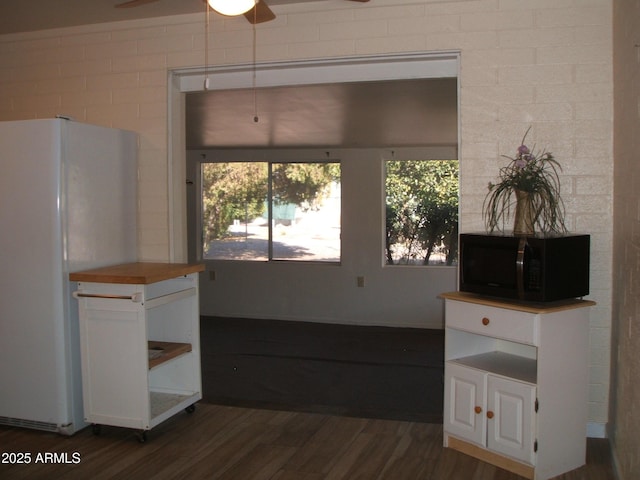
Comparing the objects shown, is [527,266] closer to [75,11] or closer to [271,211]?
[75,11]

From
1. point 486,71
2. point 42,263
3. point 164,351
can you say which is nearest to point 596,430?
point 486,71

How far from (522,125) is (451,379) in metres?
1.35

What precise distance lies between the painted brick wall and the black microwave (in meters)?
0.37

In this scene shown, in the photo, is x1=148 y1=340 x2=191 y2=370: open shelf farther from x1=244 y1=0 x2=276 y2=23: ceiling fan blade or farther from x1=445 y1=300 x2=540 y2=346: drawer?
x1=244 y1=0 x2=276 y2=23: ceiling fan blade

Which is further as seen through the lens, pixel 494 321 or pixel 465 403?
pixel 465 403

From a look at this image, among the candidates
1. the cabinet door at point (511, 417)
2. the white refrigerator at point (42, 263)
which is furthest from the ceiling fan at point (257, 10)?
the cabinet door at point (511, 417)

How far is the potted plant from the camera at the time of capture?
292 centimetres

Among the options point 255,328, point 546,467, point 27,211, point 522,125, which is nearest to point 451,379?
point 546,467

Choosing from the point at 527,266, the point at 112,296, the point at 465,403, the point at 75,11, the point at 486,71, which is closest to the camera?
the point at 527,266

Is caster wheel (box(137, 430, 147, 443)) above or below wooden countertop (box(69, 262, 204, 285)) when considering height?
below

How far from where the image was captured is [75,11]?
368cm

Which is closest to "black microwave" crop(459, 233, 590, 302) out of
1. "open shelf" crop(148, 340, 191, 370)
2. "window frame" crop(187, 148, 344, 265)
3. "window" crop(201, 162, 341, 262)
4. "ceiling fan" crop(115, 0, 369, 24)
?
"ceiling fan" crop(115, 0, 369, 24)

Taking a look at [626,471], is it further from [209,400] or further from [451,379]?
[209,400]

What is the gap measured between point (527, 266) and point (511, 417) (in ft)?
2.25
